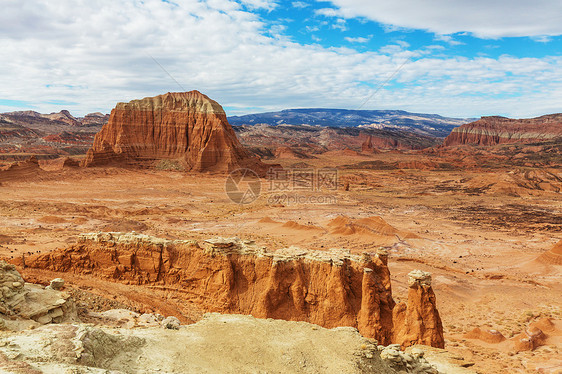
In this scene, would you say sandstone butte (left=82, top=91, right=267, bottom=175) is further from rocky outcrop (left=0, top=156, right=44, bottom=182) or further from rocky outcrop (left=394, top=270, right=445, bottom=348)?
rocky outcrop (left=394, top=270, right=445, bottom=348)

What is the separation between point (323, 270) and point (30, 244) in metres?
17.8

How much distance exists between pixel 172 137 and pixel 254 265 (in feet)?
197

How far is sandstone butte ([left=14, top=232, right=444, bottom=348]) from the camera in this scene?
11617 millimetres

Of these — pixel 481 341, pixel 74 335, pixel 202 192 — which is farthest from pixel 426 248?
pixel 202 192

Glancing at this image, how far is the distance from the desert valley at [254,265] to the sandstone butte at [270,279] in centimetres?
5

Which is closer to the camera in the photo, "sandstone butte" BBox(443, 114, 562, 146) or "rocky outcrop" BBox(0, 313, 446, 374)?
"rocky outcrop" BBox(0, 313, 446, 374)

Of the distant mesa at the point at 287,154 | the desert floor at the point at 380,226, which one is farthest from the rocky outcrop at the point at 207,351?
the distant mesa at the point at 287,154

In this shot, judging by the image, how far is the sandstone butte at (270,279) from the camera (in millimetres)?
11617

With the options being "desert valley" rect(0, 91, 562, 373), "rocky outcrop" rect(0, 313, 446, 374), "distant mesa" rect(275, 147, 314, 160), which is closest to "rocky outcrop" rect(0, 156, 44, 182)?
"desert valley" rect(0, 91, 562, 373)

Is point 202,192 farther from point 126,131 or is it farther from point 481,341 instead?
point 481,341

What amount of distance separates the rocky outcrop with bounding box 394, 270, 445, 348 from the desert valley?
0.05 m

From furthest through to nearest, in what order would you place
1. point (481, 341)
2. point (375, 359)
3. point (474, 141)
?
point (474, 141)
point (481, 341)
point (375, 359)

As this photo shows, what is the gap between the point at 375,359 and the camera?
25.1 feet

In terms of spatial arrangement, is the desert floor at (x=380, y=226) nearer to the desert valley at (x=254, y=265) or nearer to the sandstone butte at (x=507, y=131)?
the desert valley at (x=254, y=265)
